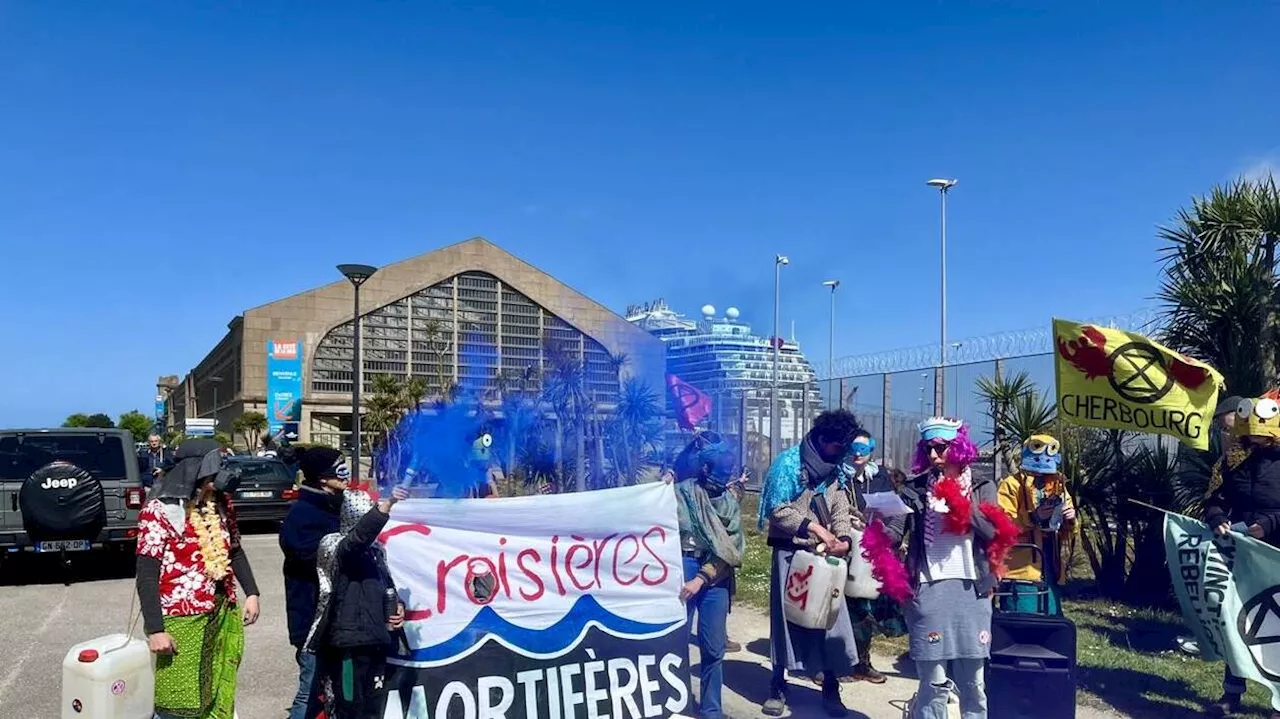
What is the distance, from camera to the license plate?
10.5 meters

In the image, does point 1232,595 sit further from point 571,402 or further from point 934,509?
point 571,402

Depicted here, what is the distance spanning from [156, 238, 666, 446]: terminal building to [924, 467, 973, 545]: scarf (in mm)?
48350

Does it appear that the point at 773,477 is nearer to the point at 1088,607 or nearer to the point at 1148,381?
the point at 1148,381

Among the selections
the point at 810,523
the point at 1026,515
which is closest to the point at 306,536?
the point at 810,523

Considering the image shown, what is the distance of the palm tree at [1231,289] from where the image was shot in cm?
825

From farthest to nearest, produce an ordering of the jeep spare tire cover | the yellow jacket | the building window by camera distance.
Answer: the building window, the jeep spare tire cover, the yellow jacket

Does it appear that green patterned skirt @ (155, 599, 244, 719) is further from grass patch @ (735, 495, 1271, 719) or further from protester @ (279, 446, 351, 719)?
grass patch @ (735, 495, 1271, 719)

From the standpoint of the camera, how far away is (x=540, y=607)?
5.16m

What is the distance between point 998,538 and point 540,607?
2.43 meters

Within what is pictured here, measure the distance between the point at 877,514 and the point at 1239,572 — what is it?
2323mm

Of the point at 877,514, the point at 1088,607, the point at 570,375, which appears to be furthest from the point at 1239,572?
the point at 570,375

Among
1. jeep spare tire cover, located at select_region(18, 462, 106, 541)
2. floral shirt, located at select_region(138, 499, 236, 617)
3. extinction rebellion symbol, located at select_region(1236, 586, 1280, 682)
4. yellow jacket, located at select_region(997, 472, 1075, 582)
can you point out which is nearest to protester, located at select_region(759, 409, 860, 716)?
yellow jacket, located at select_region(997, 472, 1075, 582)

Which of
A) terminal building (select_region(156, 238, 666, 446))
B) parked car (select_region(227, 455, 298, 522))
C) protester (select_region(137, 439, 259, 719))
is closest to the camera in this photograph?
protester (select_region(137, 439, 259, 719))

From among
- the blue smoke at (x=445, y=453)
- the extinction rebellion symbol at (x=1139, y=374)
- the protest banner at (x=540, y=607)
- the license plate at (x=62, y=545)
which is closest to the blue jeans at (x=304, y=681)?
the protest banner at (x=540, y=607)
